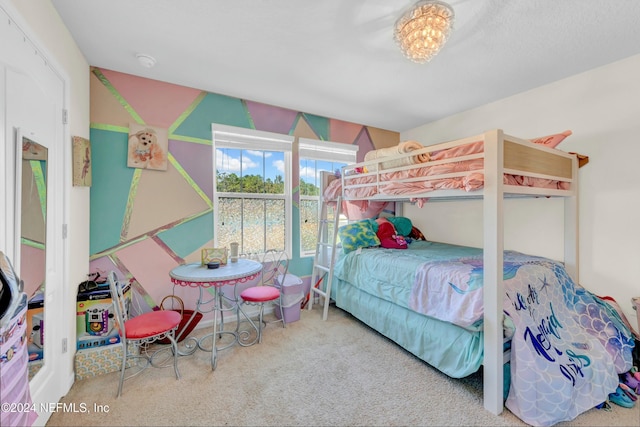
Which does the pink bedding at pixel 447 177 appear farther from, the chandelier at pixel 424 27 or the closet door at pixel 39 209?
the closet door at pixel 39 209

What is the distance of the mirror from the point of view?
4.51 ft

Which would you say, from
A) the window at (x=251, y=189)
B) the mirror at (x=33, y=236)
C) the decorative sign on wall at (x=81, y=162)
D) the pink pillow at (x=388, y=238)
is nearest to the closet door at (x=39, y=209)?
the mirror at (x=33, y=236)

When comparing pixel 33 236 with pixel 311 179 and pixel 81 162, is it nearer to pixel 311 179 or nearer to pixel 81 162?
pixel 81 162

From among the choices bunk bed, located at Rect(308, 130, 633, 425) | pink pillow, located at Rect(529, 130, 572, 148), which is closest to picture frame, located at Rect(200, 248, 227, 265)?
bunk bed, located at Rect(308, 130, 633, 425)

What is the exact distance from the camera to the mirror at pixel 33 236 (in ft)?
4.51

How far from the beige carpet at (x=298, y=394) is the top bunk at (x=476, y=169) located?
1380 mm

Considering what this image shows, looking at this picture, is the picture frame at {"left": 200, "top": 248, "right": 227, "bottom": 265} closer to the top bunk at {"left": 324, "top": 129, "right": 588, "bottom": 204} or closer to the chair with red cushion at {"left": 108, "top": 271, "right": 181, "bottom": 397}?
the chair with red cushion at {"left": 108, "top": 271, "right": 181, "bottom": 397}

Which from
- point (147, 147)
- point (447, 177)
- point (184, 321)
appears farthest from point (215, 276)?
point (447, 177)

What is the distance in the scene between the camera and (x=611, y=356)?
1.80m

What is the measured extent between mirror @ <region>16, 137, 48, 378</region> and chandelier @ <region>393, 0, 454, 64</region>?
7.18 ft

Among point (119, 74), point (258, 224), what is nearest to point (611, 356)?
point (258, 224)

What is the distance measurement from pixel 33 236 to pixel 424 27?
2.53 metres

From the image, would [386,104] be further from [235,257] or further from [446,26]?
[235,257]

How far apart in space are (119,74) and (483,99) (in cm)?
374
